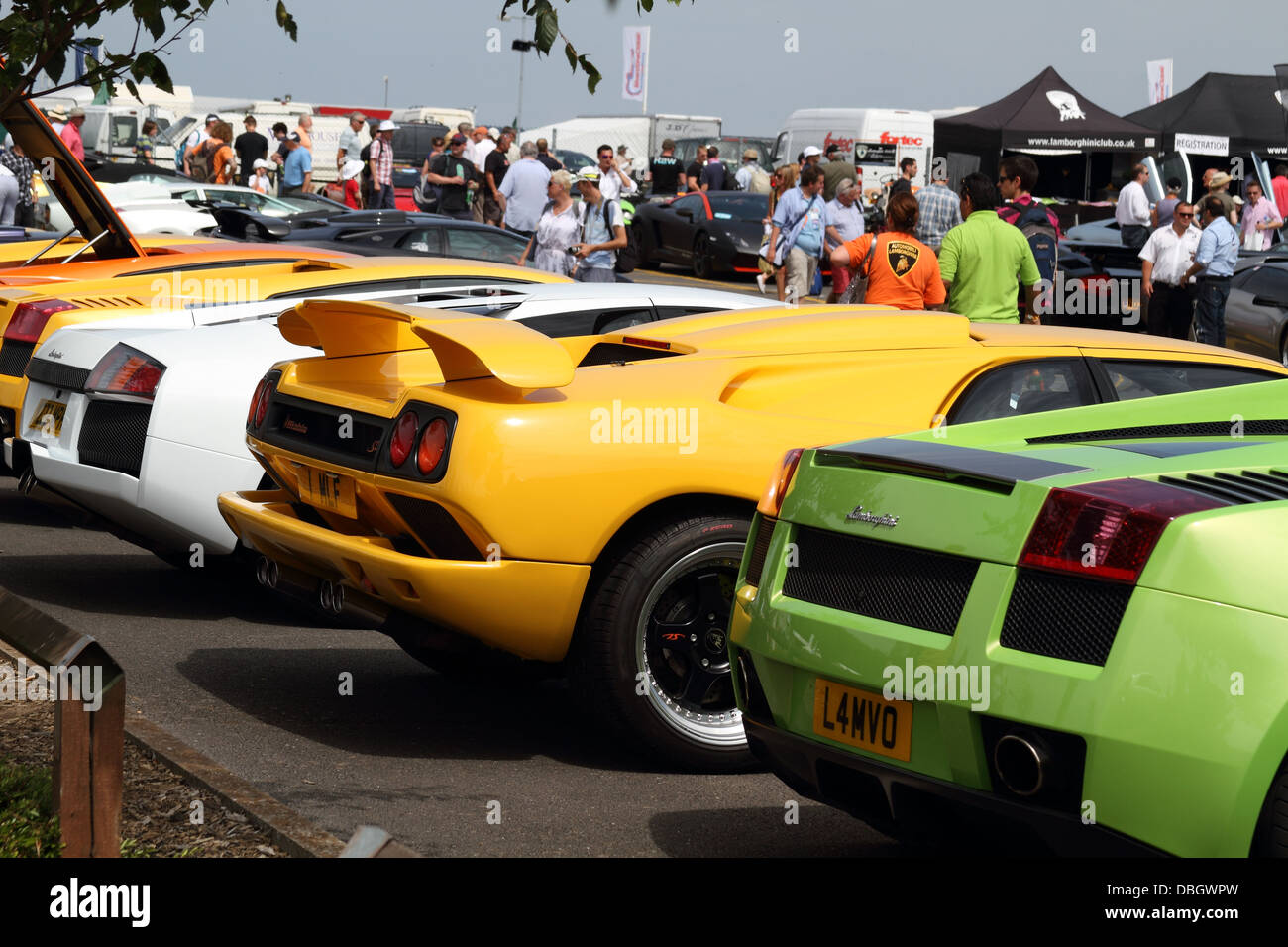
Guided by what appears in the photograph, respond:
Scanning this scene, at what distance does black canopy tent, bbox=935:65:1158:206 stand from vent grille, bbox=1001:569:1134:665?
2616 centimetres

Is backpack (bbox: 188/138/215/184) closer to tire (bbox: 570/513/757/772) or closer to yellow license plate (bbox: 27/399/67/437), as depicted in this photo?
yellow license plate (bbox: 27/399/67/437)

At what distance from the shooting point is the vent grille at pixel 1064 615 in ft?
9.96

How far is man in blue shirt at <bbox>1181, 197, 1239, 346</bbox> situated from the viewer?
15070 millimetres

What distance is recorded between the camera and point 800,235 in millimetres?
15562

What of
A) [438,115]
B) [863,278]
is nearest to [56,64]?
[863,278]

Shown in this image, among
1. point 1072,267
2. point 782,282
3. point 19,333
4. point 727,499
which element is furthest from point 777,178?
point 727,499

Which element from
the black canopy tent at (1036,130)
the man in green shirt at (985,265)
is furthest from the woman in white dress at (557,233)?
the black canopy tent at (1036,130)

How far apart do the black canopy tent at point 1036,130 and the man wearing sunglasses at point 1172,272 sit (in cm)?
1302

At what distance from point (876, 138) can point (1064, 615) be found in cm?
3188

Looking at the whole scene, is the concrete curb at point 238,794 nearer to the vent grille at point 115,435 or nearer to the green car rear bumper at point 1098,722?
the green car rear bumper at point 1098,722

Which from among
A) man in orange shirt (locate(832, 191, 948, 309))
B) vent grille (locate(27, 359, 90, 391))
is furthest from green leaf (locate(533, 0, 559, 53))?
man in orange shirt (locate(832, 191, 948, 309))

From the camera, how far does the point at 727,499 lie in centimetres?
511

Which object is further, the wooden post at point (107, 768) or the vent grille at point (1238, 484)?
the wooden post at point (107, 768)

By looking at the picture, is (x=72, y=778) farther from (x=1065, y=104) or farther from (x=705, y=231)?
(x=1065, y=104)
